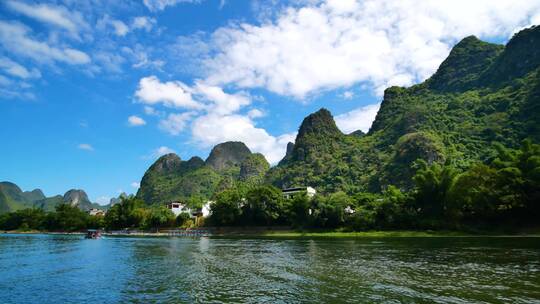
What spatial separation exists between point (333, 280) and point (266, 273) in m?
6.17

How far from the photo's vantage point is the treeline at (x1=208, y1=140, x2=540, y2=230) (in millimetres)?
62562

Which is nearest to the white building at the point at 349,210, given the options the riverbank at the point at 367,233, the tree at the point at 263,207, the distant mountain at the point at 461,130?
the riverbank at the point at 367,233

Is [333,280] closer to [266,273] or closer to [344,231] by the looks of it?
[266,273]

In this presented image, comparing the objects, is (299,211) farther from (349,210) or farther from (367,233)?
(367,233)

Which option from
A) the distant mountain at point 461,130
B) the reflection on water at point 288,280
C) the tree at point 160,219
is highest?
the distant mountain at point 461,130

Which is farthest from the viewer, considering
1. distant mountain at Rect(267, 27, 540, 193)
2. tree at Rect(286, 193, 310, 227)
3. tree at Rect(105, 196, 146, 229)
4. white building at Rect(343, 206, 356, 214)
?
distant mountain at Rect(267, 27, 540, 193)

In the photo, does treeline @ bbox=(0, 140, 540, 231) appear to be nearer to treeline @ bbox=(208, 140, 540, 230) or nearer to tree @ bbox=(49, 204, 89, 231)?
treeline @ bbox=(208, 140, 540, 230)

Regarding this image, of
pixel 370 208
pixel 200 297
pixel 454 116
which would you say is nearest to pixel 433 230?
pixel 370 208

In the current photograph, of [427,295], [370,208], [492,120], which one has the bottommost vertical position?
[427,295]

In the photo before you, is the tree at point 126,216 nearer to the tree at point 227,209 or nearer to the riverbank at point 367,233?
the riverbank at point 367,233

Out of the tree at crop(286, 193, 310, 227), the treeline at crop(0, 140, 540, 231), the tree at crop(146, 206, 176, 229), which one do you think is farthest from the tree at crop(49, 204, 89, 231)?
the tree at crop(286, 193, 310, 227)

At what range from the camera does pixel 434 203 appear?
77375mm

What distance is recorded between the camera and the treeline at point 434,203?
62.6 meters

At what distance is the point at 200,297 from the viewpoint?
69.2 feet
